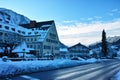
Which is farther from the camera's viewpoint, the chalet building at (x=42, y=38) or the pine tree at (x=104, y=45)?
the pine tree at (x=104, y=45)

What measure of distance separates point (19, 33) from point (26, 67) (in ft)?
194

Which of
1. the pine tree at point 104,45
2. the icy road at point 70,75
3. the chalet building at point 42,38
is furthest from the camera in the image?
the pine tree at point 104,45

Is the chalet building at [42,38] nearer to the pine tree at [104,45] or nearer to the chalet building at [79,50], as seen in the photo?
the pine tree at [104,45]

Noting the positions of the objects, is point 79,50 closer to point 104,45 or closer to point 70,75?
point 104,45

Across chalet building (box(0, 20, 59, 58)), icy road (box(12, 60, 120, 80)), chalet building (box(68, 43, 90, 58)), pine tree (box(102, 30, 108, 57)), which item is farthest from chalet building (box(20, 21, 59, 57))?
icy road (box(12, 60, 120, 80))

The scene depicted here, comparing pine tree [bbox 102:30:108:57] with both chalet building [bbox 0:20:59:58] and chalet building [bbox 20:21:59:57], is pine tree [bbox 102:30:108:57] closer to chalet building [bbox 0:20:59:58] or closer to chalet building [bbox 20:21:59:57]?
chalet building [bbox 0:20:59:58]

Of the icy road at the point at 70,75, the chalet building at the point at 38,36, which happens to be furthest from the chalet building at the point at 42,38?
the icy road at the point at 70,75

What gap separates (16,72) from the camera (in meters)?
19.8

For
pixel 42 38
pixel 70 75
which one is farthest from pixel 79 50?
pixel 70 75

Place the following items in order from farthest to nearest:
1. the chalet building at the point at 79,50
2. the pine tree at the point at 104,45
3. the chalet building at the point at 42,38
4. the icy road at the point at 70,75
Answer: the chalet building at the point at 79,50
the pine tree at the point at 104,45
the chalet building at the point at 42,38
the icy road at the point at 70,75

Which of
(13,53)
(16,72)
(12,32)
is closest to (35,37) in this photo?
(12,32)

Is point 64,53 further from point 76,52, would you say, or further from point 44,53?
point 44,53

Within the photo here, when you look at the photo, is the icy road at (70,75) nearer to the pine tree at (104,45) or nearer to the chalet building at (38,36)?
the chalet building at (38,36)

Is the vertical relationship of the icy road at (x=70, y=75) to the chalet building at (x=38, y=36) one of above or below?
below
